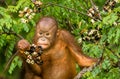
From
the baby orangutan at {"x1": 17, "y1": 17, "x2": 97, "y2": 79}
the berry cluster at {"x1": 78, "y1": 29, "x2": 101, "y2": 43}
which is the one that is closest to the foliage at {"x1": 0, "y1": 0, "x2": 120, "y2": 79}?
the berry cluster at {"x1": 78, "y1": 29, "x2": 101, "y2": 43}

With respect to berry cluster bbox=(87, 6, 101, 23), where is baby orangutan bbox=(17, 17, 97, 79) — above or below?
below

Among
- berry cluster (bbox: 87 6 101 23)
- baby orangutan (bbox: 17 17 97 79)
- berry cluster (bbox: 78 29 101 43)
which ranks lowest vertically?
baby orangutan (bbox: 17 17 97 79)

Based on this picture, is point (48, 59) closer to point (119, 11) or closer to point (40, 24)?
point (40, 24)

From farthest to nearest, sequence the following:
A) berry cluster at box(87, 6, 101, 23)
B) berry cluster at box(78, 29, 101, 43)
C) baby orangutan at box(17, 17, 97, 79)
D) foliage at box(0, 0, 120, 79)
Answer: baby orangutan at box(17, 17, 97, 79), berry cluster at box(87, 6, 101, 23), berry cluster at box(78, 29, 101, 43), foliage at box(0, 0, 120, 79)

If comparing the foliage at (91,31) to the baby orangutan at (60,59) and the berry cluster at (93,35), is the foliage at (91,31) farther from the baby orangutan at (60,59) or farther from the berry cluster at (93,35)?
the baby orangutan at (60,59)

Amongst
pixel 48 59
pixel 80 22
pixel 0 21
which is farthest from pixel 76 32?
pixel 0 21

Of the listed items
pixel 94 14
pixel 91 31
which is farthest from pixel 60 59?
pixel 91 31

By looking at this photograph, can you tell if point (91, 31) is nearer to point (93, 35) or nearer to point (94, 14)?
point (93, 35)

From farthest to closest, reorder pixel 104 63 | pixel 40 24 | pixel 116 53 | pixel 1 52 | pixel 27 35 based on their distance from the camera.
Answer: pixel 1 52
pixel 27 35
pixel 40 24
pixel 116 53
pixel 104 63

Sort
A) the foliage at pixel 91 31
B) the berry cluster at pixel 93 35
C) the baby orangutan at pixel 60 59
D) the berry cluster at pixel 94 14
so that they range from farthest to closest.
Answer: the baby orangutan at pixel 60 59, the berry cluster at pixel 94 14, the berry cluster at pixel 93 35, the foliage at pixel 91 31

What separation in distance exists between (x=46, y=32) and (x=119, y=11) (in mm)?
1100

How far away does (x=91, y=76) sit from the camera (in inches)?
175

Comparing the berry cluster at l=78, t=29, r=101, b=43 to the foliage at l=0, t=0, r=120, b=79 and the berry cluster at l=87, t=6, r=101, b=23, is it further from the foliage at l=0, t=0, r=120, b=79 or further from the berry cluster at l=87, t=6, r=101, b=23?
the berry cluster at l=87, t=6, r=101, b=23

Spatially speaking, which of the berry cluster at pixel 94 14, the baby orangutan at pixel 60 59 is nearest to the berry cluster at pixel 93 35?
the berry cluster at pixel 94 14
